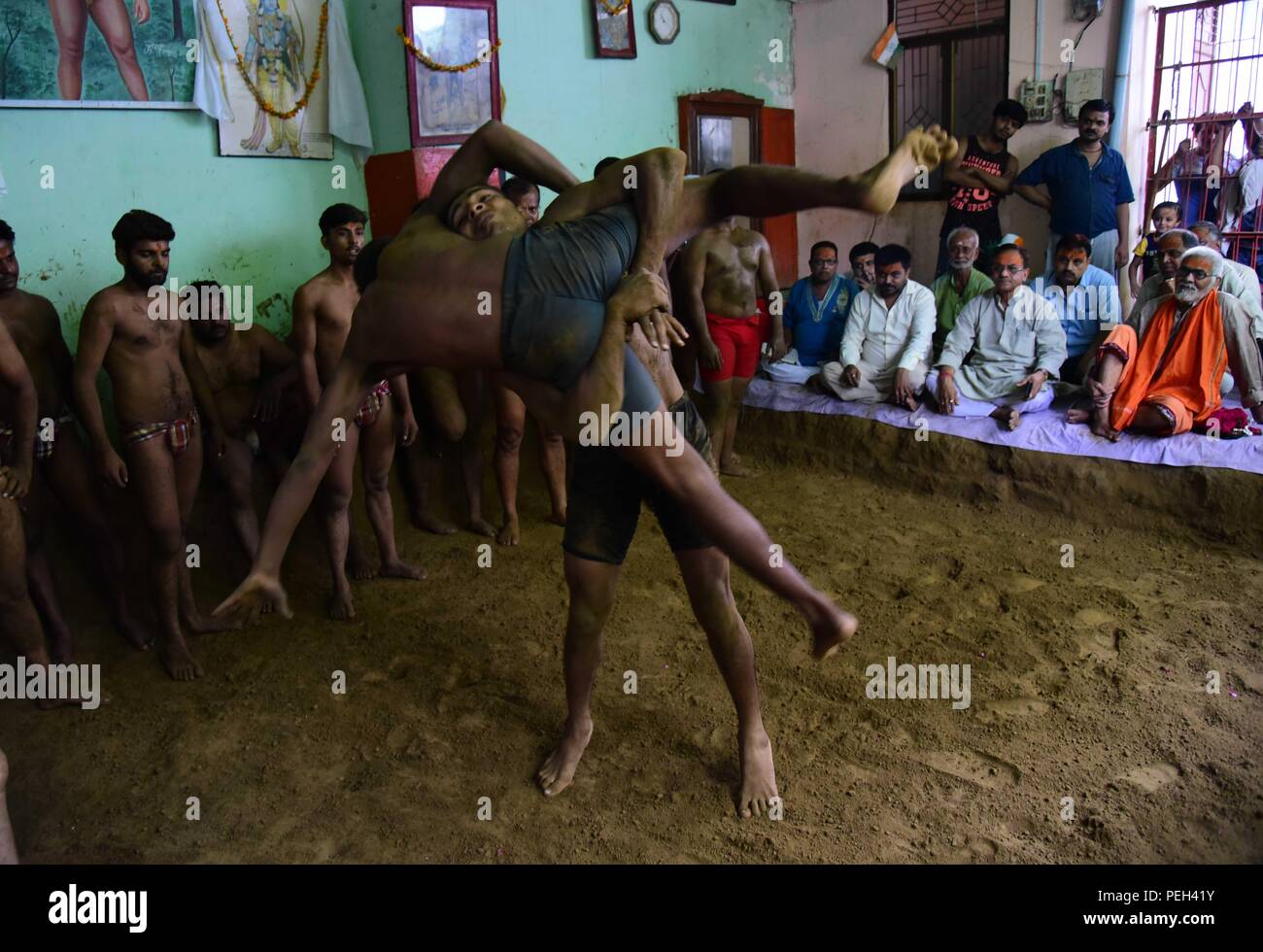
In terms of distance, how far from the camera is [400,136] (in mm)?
5613

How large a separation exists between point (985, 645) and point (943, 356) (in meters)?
2.44

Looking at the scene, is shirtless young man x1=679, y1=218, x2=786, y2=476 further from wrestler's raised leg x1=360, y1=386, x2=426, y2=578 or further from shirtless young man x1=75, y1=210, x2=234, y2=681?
shirtless young man x1=75, y1=210, x2=234, y2=681

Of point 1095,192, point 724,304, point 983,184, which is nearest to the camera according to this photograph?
point 724,304

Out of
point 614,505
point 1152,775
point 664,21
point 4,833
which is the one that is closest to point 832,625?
point 614,505

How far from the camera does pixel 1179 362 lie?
16.1 feet

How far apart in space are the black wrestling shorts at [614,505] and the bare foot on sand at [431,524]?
253cm

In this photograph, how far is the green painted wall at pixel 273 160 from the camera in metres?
4.54

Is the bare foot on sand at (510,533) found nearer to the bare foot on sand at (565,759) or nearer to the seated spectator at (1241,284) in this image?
the bare foot on sand at (565,759)

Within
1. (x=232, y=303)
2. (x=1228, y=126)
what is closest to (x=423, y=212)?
(x=232, y=303)

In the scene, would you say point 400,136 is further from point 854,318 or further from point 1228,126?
point 1228,126

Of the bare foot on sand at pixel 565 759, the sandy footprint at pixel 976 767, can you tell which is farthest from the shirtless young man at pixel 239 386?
the sandy footprint at pixel 976 767

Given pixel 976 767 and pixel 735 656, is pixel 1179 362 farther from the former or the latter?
pixel 735 656

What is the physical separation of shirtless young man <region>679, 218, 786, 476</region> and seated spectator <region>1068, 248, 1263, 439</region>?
1.92 metres

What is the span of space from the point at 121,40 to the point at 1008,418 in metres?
4.90
